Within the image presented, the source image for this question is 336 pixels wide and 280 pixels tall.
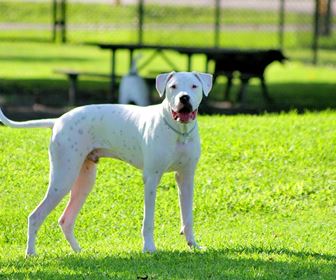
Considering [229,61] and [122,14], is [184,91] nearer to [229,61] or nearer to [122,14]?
[229,61]

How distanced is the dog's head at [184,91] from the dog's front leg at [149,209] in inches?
19.6

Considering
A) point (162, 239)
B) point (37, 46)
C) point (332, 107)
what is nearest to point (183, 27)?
point (37, 46)

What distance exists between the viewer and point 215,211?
1069 cm

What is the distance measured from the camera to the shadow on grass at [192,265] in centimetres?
775

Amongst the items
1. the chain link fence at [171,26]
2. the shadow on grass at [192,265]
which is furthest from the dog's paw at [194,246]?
the chain link fence at [171,26]

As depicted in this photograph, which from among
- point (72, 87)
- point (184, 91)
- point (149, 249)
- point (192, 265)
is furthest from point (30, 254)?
point (72, 87)

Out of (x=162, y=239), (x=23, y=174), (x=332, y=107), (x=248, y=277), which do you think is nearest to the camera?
(x=248, y=277)

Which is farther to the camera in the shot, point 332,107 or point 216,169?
point 332,107

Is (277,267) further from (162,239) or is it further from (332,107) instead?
(332,107)

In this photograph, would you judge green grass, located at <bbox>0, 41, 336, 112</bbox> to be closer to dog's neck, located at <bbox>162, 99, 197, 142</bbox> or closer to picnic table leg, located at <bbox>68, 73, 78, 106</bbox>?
picnic table leg, located at <bbox>68, 73, 78, 106</bbox>

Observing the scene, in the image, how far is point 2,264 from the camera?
8289 millimetres

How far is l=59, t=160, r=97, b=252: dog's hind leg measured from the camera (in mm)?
9023

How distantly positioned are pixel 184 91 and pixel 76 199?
4.89 feet

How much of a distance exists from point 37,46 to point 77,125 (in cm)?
2172
